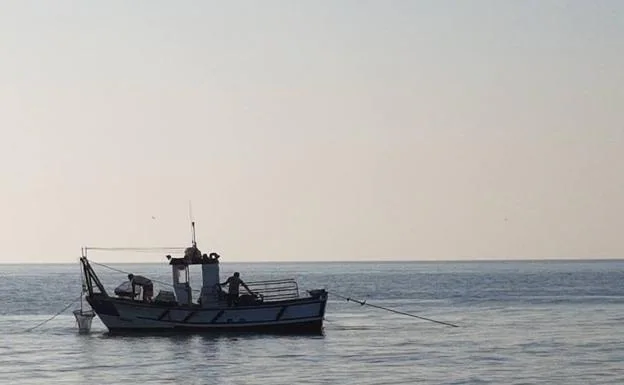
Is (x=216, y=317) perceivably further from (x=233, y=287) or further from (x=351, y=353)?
(x=351, y=353)

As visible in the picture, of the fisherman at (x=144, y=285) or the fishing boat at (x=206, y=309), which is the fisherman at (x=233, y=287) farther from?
the fisherman at (x=144, y=285)

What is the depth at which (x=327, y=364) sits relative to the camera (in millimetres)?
46125

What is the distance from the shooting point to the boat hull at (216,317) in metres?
57.4

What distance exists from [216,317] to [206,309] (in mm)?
574

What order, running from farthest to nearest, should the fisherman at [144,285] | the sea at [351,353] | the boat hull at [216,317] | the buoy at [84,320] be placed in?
the buoy at [84,320], the fisherman at [144,285], the boat hull at [216,317], the sea at [351,353]

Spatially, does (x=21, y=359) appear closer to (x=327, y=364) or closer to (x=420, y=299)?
(x=327, y=364)

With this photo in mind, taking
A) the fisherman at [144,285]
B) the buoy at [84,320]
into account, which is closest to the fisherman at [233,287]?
the fisherman at [144,285]

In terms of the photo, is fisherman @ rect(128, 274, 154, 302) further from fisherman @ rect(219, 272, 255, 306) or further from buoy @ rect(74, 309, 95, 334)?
buoy @ rect(74, 309, 95, 334)

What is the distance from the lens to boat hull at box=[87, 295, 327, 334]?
57.4m

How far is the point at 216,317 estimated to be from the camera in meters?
57.3

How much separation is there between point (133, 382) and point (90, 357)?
29.5ft

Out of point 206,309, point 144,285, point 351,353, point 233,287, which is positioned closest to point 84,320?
point 144,285

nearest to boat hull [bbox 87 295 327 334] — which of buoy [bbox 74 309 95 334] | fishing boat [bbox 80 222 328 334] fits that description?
fishing boat [bbox 80 222 328 334]

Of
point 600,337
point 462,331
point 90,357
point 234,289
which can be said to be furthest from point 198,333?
point 600,337
